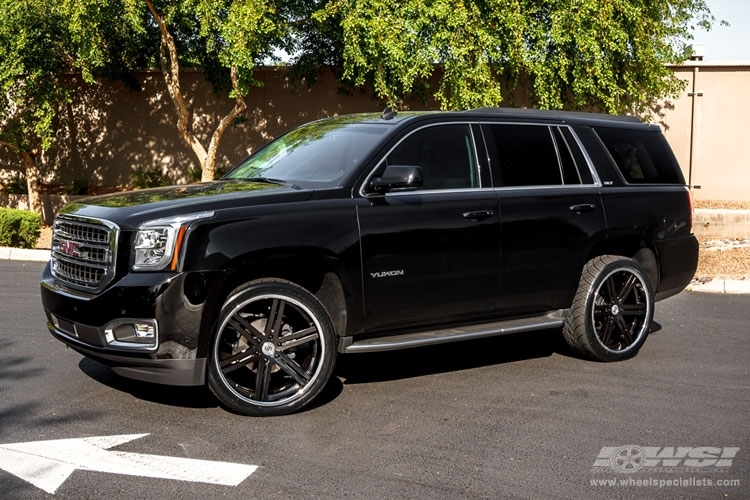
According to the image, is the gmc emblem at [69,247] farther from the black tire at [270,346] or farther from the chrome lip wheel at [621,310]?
the chrome lip wheel at [621,310]

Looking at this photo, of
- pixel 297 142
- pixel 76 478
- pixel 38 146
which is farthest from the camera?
pixel 38 146

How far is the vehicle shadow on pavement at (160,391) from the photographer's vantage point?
6.17m

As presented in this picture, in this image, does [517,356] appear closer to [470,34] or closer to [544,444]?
[544,444]

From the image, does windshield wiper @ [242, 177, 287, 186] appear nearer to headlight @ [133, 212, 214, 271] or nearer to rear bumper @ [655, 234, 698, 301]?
headlight @ [133, 212, 214, 271]

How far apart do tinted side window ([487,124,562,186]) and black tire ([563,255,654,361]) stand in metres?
0.86

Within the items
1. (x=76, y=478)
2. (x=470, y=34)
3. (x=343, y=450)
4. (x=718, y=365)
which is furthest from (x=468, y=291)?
(x=470, y=34)

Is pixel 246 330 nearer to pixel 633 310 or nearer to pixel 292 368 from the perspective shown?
pixel 292 368

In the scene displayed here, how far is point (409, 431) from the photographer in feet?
18.3

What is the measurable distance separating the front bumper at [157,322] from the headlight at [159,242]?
7 cm

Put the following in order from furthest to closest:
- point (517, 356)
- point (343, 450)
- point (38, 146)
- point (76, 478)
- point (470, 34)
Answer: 1. point (38, 146)
2. point (470, 34)
3. point (517, 356)
4. point (343, 450)
5. point (76, 478)

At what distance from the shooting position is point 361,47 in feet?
52.2

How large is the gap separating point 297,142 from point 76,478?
3423 millimetres

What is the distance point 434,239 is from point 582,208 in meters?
1.52

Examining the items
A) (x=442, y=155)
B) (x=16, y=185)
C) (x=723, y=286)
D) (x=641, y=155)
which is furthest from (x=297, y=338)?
(x=16, y=185)
